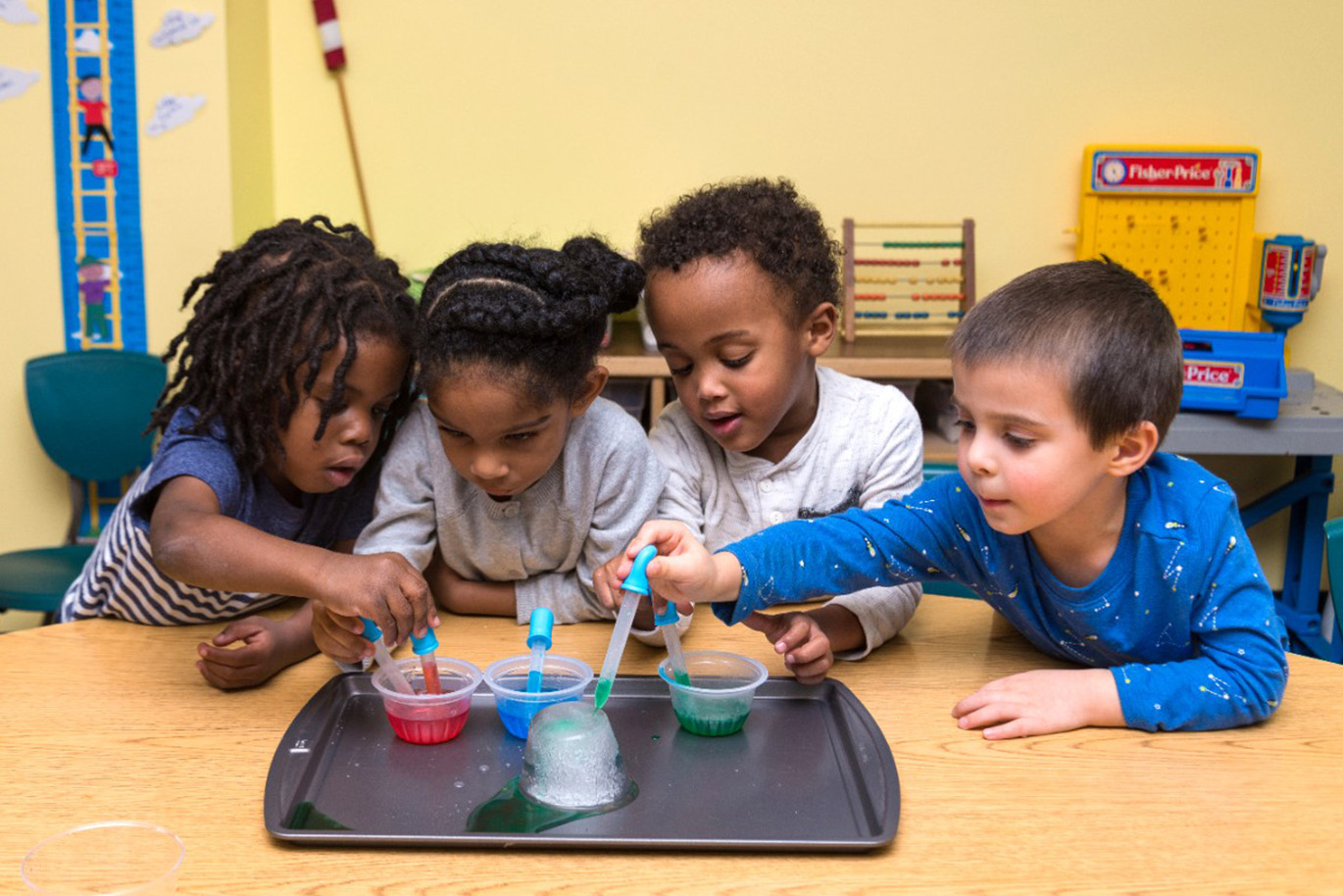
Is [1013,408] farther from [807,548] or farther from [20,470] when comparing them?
[20,470]

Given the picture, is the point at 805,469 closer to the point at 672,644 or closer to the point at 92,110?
the point at 672,644

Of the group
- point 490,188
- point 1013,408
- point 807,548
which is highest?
point 490,188

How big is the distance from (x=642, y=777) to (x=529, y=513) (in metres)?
0.45

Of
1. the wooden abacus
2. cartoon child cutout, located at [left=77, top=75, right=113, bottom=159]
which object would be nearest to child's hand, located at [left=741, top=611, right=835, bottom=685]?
the wooden abacus

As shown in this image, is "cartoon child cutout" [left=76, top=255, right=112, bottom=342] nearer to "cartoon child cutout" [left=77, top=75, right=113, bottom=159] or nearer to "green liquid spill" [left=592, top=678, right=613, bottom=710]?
"cartoon child cutout" [left=77, top=75, right=113, bottom=159]

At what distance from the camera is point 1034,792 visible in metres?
0.99

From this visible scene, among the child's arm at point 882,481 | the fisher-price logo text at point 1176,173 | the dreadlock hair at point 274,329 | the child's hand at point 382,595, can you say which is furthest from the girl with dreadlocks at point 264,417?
the fisher-price logo text at point 1176,173

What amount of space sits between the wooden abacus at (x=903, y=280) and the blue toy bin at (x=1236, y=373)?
53 centimetres

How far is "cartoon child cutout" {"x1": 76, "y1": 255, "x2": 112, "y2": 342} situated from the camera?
264 cm

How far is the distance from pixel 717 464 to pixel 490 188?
1.53 meters

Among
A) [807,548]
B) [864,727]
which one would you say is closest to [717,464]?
[807,548]

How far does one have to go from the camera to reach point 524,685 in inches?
44.5

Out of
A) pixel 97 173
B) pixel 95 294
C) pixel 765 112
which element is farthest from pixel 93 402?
pixel 765 112

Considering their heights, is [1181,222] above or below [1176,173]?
below
